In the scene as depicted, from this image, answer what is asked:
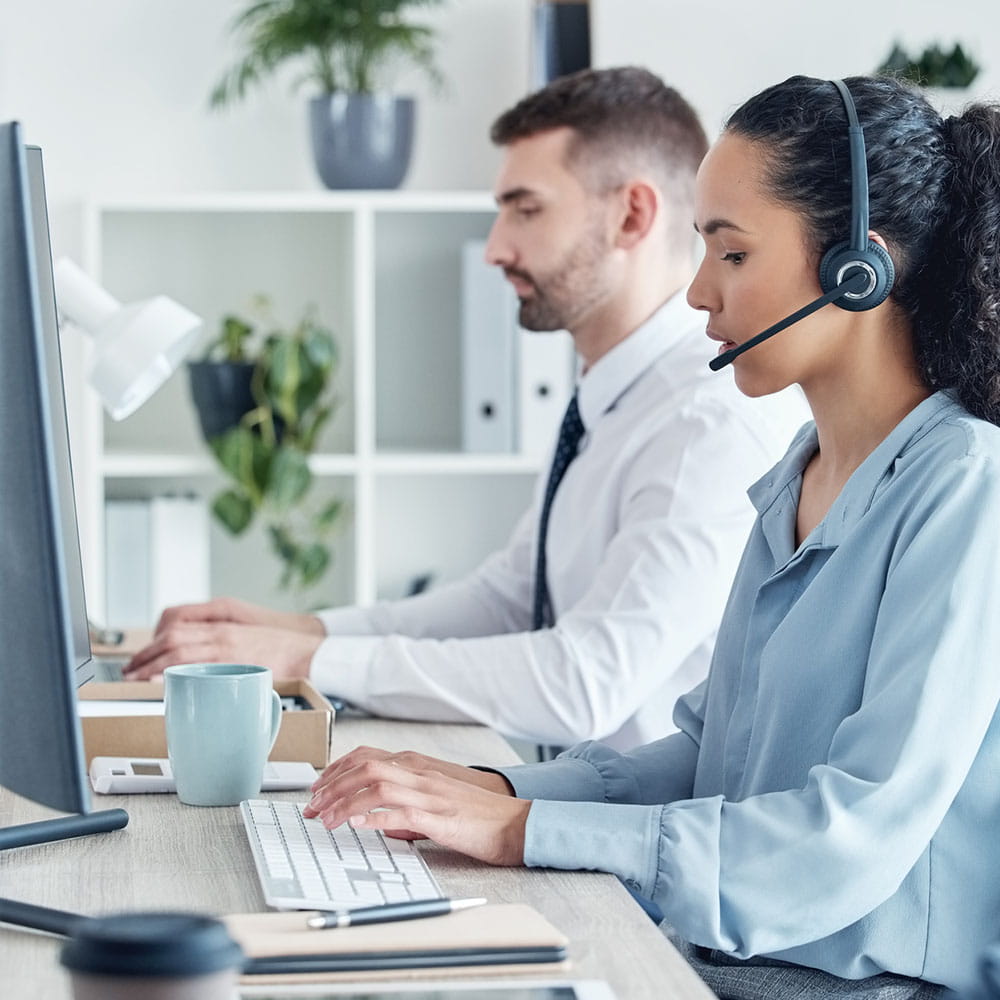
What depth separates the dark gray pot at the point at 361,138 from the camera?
276 centimetres

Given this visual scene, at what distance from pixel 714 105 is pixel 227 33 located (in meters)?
0.99

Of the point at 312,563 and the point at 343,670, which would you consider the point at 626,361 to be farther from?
the point at 312,563

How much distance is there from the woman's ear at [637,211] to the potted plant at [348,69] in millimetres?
940

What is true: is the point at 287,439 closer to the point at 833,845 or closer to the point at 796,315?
the point at 796,315

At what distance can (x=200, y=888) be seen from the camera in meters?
0.88

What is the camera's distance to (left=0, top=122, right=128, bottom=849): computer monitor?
28.2 inches

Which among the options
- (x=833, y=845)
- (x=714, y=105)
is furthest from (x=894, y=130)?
(x=714, y=105)

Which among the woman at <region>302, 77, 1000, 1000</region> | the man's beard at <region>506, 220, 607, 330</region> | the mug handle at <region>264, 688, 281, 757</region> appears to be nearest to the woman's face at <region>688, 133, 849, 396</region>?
the woman at <region>302, 77, 1000, 1000</region>

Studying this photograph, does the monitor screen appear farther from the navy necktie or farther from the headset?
the navy necktie

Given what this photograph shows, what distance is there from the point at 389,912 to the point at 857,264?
0.56m

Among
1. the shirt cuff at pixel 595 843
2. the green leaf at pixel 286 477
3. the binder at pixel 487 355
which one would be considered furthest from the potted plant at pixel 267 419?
the shirt cuff at pixel 595 843

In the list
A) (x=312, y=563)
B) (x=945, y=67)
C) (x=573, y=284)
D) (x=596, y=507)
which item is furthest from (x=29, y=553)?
(x=945, y=67)

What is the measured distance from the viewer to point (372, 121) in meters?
2.77

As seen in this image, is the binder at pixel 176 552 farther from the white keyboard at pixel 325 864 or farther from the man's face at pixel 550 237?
the white keyboard at pixel 325 864
